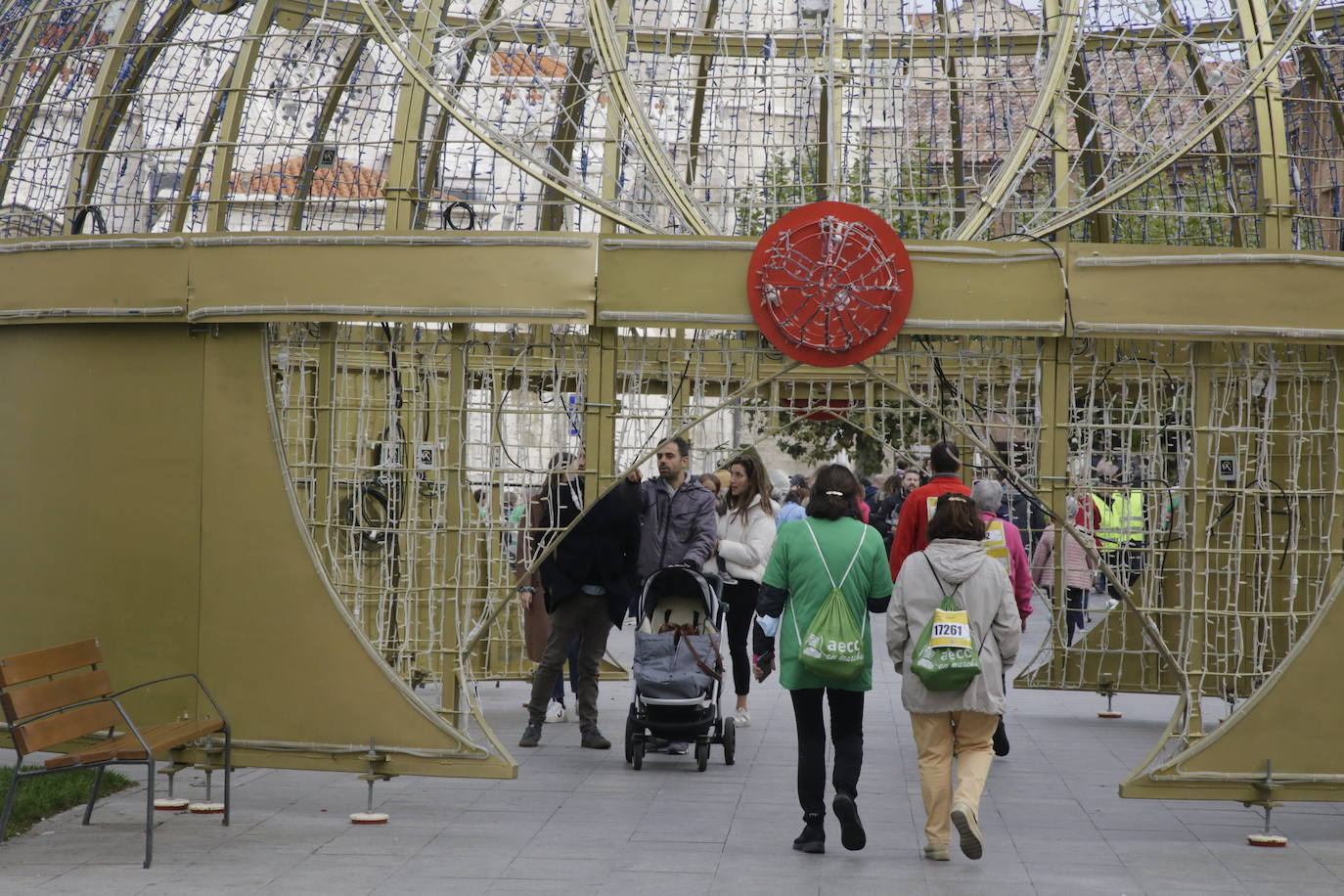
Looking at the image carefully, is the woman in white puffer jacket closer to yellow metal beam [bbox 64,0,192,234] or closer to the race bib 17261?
the race bib 17261

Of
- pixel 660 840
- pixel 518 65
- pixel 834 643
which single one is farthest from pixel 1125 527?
pixel 518 65

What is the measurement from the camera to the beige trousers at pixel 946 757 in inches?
252

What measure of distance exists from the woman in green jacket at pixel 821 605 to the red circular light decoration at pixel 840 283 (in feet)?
1.94

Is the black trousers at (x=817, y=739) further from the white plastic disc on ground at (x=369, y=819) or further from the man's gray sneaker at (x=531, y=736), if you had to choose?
the man's gray sneaker at (x=531, y=736)

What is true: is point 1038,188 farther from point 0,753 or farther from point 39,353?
point 0,753

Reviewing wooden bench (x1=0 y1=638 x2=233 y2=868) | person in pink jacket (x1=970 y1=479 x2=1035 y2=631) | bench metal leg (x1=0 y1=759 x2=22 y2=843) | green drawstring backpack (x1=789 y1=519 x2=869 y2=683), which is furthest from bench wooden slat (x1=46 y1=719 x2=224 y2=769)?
person in pink jacket (x1=970 y1=479 x2=1035 y2=631)

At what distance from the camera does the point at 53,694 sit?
21.3ft

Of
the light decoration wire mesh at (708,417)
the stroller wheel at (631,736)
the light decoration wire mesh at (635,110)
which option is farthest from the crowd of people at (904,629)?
the light decoration wire mesh at (635,110)

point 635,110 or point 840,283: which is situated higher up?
point 635,110

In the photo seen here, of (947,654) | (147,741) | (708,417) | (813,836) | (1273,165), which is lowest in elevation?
(813,836)

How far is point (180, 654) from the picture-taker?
737 cm

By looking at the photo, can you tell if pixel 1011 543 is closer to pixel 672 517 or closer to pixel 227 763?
pixel 672 517

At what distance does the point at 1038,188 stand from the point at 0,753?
7.28 metres

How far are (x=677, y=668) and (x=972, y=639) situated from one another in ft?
8.88
